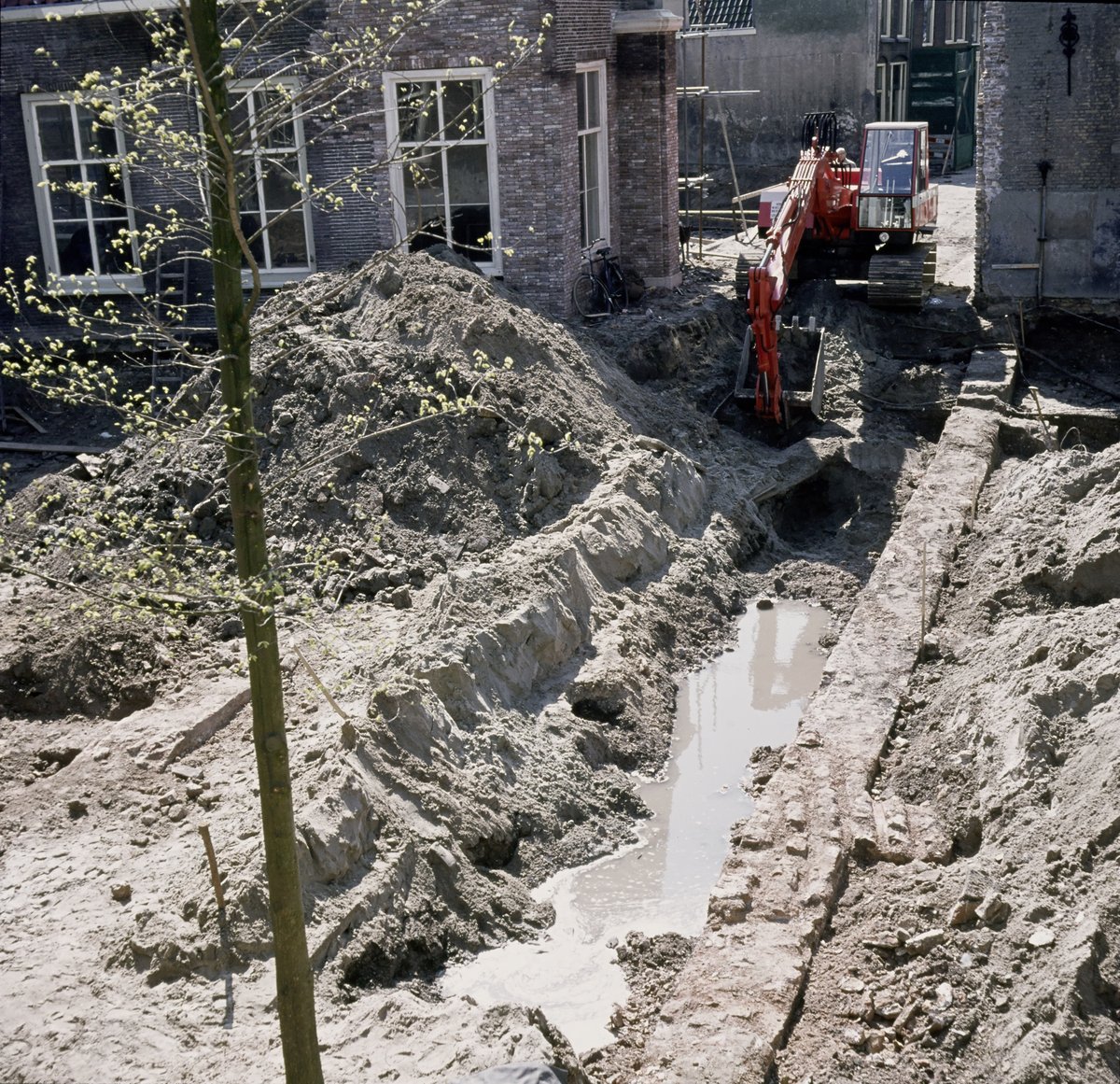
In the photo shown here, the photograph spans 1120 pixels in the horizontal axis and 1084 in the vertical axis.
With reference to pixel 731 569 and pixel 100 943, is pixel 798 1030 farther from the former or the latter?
pixel 731 569

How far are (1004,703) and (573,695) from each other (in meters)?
3.08

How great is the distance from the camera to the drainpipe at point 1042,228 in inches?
709

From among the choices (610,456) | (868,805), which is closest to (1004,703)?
(868,805)

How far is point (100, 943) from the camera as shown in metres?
6.52

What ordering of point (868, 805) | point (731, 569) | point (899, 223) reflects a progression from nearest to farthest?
point (868, 805), point (731, 569), point (899, 223)

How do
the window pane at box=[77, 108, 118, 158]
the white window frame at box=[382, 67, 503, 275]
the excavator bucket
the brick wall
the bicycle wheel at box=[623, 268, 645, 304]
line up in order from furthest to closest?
the bicycle wheel at box=[623, 268, 645, 304]
the brick wall
the window pane at box=[77, 108, 118, 158]
the white window frame at box=[382, 67, 503, 275]
the excavator bucket

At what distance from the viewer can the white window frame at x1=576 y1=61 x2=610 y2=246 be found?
18047 mm

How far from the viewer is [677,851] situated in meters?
8.59

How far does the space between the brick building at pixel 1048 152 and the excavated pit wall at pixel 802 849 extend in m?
8.46

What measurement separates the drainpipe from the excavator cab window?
5.59 ft

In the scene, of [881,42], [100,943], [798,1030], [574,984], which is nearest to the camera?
[798,1030]

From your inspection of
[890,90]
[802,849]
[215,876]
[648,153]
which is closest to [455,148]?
[648,153]

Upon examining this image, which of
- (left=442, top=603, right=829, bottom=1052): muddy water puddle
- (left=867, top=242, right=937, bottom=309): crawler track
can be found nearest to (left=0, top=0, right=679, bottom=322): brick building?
(left=867, top=242, right=937, bottom=309): crawler track

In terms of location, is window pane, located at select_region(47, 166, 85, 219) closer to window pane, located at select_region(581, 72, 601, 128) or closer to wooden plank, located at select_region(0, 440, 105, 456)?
wooden plank, located at select_region(0, 440, 105, 456)
